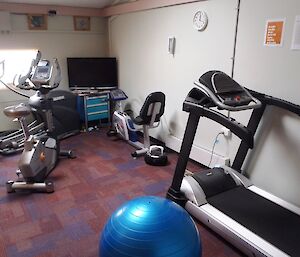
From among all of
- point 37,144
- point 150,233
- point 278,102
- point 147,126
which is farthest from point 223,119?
point 37,144

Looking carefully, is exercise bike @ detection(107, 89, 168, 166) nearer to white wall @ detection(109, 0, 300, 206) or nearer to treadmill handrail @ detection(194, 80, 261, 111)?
white wall @ detection(109, 0, 300, 206)

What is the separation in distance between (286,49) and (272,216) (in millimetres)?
1385

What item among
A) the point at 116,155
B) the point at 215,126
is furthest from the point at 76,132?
the point at 215,126

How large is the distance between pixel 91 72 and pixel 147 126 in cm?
175

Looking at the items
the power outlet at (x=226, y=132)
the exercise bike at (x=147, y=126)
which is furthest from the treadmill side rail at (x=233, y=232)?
the exercise bike at (x=147, y=126)

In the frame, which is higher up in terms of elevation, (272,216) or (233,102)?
(233,102)

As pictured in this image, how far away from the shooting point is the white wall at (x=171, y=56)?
2992 millimetres

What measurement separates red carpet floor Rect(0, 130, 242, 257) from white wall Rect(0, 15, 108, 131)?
4.19ft

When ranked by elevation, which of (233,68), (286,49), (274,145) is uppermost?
(286,49)

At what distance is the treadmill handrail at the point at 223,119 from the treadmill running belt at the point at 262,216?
0.55m

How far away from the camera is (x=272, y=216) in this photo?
2.18m

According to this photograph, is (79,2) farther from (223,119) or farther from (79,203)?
(223,119)

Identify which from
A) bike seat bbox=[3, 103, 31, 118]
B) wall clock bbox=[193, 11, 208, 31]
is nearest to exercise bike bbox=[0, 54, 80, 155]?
bike seat bbox=[3, 103, 31, 118]

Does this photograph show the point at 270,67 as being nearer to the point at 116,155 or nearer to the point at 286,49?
the point at 286,49
